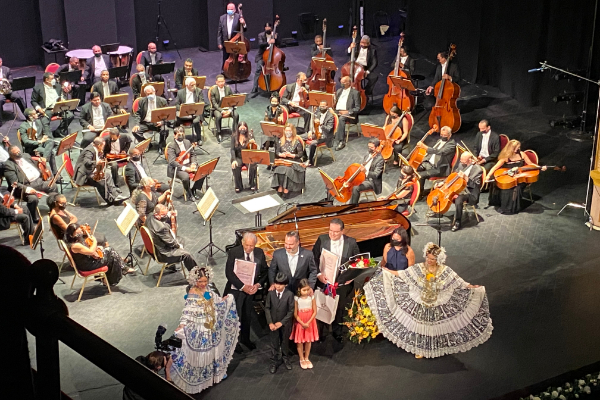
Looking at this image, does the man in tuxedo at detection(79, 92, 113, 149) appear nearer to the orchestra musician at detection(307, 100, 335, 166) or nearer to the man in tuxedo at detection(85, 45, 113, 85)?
the man in tuxedo at detection(85, 45, 113, 85)

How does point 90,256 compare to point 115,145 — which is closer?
point 90,256

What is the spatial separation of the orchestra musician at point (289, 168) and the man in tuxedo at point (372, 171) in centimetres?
105

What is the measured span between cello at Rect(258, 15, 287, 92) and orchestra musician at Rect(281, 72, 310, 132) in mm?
1544

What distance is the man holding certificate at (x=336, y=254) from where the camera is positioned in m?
8.55

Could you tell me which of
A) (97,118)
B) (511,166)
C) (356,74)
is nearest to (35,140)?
(97,118)

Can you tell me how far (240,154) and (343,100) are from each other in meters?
2.75

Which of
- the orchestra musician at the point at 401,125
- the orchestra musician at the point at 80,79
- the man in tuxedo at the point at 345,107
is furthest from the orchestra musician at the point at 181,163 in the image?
the orchestra musician at the point at 80,79

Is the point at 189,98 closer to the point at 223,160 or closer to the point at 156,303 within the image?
the point at 223,160

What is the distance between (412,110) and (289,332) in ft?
24.9

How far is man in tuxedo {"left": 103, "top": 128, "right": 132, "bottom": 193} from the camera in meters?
12.5

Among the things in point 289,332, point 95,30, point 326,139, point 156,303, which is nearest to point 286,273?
point 289,332

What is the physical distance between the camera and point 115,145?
12664 mm

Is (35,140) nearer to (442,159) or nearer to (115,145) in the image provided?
(115,145)

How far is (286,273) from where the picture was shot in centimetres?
842
